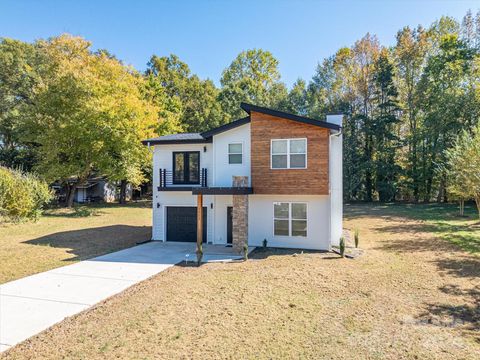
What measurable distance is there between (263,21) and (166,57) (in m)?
27.7

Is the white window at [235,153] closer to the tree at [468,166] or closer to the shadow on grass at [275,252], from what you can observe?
the shadow on grass at [275,252]

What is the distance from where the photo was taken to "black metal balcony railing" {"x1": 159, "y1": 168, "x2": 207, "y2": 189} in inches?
579

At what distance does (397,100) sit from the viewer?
A: 37.1 metres

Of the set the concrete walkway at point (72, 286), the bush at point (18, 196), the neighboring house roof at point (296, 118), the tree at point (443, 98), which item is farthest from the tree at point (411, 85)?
the bush at point (18, 196)

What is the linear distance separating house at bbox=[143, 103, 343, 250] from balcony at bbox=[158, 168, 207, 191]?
0.16 ft

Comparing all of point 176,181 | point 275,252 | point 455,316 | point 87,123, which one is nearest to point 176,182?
point 176,181

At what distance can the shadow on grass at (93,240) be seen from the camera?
13242 mm

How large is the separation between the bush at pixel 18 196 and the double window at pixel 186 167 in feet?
37.1

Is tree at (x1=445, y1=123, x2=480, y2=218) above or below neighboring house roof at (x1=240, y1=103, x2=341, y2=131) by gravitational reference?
below

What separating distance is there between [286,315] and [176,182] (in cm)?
1004

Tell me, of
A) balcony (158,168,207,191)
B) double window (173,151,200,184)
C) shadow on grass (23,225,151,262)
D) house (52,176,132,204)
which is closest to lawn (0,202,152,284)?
shadow on grass (23,225,151,262)

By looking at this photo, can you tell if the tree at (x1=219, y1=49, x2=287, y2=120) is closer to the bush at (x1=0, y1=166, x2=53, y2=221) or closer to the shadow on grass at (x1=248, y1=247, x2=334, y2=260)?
the bush at (x1=0, y1=166, x2=53, y2=221)

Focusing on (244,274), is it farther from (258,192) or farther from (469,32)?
(469,32)

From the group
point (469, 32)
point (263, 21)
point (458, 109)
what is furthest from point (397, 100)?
point (263, 21)
